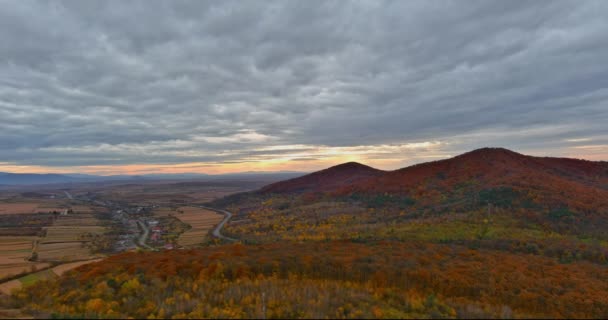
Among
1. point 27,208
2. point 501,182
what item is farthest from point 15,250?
point 27,208

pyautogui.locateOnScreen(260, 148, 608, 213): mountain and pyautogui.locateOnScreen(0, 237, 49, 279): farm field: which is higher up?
pyautogui.locateOnScreen(260, 148, 608, 213): mountain

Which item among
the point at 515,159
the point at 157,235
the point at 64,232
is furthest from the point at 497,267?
the point at 64,232

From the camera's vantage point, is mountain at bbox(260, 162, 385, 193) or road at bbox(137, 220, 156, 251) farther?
mountain at bbox(260, 162, 385, 193)

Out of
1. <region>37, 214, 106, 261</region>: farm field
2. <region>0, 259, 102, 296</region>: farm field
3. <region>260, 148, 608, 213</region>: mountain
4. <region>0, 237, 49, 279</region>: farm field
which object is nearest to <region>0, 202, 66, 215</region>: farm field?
<region>37, 214, 106, 261</region>: farm field

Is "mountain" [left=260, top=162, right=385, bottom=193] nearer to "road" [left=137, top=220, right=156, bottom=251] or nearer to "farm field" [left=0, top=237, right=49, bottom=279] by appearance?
"road" [left=137, top=220, right=156, bottom=251]

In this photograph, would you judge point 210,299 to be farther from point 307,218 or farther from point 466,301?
point 307,218

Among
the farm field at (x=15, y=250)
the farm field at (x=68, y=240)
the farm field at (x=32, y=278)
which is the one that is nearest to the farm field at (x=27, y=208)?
the farm field at (x=68, y=240)

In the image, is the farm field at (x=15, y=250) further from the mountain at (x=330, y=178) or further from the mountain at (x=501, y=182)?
the mountain at (x=330, y=178)

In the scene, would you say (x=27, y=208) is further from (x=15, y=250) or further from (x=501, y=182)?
(x=501, y=182)
